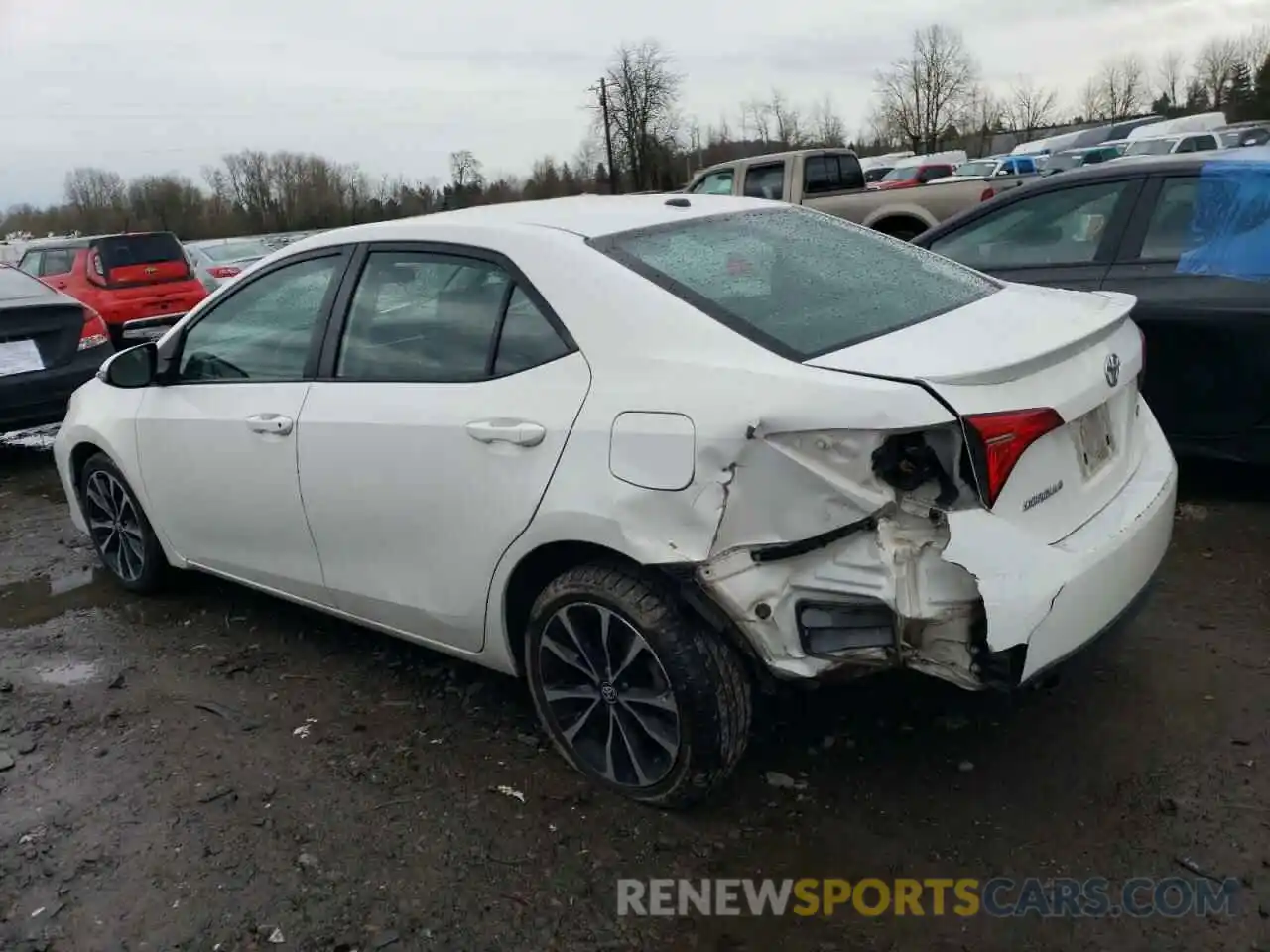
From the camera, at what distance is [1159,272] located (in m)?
4.64

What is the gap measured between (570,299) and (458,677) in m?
1.56

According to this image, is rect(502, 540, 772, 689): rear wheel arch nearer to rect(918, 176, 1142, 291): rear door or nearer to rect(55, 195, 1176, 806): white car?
Answer: rect(55, 195, 1176, 806): white car

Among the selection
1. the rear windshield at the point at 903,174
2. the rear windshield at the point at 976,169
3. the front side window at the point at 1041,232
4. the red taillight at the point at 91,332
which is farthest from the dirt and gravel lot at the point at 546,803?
the rear windshield at the point at 976,169

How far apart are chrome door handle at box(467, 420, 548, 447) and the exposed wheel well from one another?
9.40 m

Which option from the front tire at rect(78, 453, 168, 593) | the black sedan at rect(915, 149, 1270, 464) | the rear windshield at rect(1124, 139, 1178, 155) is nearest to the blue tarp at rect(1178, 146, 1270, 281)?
the black sedan at rect(915, 149, 1270, 464)

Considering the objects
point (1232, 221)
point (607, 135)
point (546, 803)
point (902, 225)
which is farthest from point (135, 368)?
point (607, 135)

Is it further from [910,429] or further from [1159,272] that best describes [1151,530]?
[1159,272]

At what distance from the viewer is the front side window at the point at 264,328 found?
3650 millimetres

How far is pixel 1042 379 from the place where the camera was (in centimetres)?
259

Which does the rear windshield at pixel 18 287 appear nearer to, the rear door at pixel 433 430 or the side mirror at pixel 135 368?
the side mirror at pixel 135 368

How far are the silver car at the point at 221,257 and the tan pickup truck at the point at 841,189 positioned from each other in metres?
7.37

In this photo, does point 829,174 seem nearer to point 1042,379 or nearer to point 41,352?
point 41,352

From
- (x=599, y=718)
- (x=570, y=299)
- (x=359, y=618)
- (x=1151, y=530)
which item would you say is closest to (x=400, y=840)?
(x=599, y=718)

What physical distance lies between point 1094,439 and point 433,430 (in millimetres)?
1829
